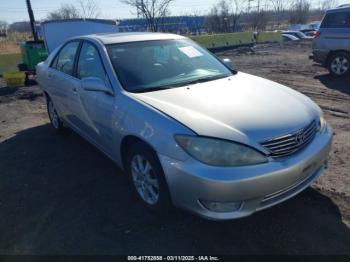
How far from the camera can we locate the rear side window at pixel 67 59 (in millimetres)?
4473

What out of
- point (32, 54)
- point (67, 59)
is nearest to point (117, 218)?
point (67, 59)

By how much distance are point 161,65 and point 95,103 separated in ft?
2.71

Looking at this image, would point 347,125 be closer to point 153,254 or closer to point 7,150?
point 153,254

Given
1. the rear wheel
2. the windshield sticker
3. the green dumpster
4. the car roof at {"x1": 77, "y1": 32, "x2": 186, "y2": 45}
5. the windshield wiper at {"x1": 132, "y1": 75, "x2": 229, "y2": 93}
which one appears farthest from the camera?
the green dumpster

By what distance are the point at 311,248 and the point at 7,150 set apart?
4.49m

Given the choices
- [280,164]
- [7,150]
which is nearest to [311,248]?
[280,164]

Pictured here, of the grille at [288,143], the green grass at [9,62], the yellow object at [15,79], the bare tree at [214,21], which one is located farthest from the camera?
the bare tree at [214,21]

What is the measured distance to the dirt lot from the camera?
9.20 feet

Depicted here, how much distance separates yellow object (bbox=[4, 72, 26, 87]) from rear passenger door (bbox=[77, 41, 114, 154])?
7546 mm

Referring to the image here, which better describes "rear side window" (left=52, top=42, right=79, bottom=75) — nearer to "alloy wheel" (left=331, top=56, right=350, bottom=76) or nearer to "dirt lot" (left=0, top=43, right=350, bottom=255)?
"dirt lot" (left=0, top=43, right=350, bottom=255)

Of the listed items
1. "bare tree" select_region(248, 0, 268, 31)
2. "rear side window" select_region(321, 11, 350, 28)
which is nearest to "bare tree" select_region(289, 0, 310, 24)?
"bare tree" select_region(248, 0, 268, 31)

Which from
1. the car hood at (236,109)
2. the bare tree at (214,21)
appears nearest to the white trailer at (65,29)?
the car hood at (236,109)

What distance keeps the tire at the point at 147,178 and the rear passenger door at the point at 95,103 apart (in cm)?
44

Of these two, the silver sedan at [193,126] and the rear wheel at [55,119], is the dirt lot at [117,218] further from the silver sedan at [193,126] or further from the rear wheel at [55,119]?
the rear wheel at [55,119]
